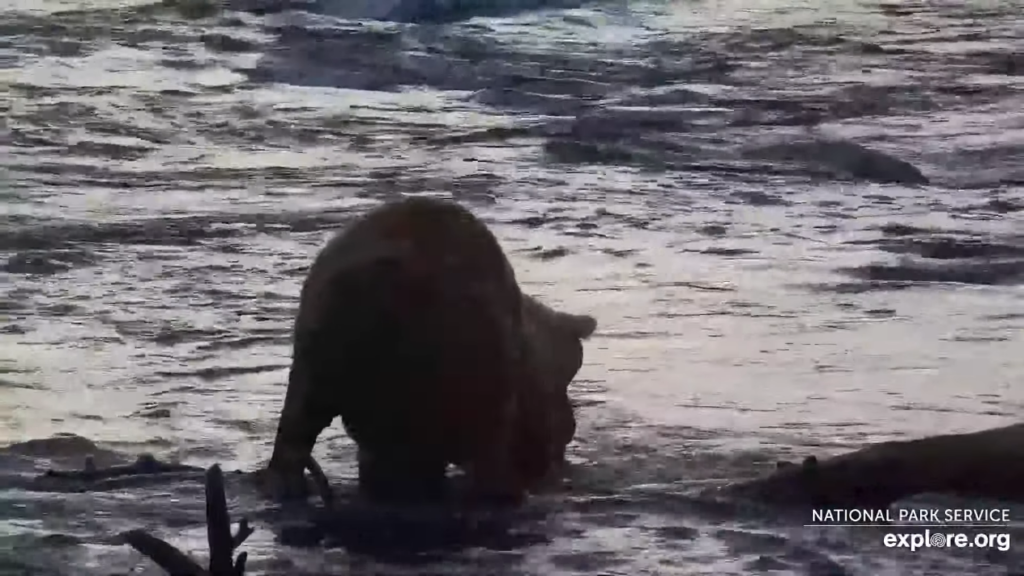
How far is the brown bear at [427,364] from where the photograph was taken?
1216mm

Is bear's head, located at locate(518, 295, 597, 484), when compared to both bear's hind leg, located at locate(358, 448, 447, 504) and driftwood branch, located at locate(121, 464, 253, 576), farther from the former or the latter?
driftwood branch, located at locate(121, 464, 253, 576)

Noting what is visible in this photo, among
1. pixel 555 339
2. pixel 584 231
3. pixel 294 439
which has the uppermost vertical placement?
pixel 584 231

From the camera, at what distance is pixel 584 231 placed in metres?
1.29

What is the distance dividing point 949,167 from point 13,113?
1.10 meters

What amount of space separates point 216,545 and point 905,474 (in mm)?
770

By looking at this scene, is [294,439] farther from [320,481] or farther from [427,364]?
[427,364]

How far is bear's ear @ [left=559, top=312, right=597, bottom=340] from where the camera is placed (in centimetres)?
125

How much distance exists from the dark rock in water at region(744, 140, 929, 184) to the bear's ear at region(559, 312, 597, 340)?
27 centimetres

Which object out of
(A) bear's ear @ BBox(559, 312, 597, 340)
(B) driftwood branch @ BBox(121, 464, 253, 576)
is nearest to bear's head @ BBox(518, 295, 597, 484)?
(A) bear's ear @ BBox(559, 312, 597, 340)

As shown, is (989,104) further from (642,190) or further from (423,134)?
(423,134)

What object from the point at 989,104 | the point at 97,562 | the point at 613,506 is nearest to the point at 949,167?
the point at 989,104

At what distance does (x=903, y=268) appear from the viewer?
126 cm

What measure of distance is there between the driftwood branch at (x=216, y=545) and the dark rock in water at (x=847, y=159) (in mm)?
709

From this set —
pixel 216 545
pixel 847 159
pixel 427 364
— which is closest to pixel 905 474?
pixel 847 159
